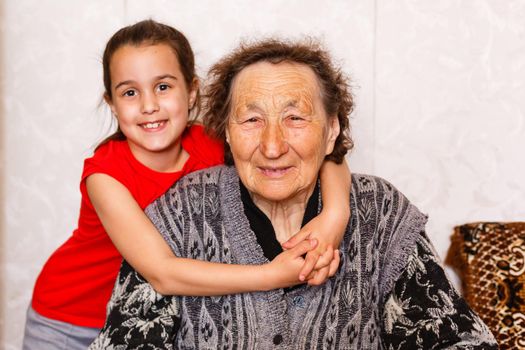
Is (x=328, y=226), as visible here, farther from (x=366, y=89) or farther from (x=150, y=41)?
(x=366, y=89)

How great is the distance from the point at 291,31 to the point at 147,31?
2.17 ft

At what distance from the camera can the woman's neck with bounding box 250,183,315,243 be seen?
6.75 feet

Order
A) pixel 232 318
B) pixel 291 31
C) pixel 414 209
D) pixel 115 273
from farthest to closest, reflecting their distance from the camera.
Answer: pixel 291 31 → pixel 115 273 → pixel 414 209 → pixel 232 318

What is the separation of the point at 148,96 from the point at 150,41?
18 centimetres

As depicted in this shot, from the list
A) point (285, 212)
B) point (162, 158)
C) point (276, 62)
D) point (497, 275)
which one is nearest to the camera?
point (276, 62)

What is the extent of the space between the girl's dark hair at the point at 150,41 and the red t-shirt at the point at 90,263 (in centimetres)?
22

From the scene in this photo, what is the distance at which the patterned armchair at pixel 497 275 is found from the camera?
93.6 inches

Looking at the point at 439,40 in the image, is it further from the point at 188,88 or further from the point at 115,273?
the point at 115,273

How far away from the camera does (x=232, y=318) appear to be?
1.93 m

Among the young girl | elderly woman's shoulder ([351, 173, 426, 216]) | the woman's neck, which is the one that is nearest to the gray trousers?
the young girl

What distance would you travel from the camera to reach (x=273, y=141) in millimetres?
1861

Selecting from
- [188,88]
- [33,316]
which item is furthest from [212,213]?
[33,316]

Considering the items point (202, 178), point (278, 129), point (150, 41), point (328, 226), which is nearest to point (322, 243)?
point (328, 226)

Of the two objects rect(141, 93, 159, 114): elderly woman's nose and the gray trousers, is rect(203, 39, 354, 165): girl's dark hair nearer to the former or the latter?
rect(141, 93, 159, 114): elderly woman's nose
